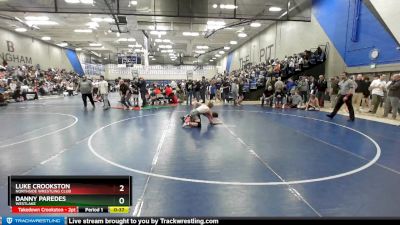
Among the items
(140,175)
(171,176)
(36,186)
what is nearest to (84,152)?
(140,175)

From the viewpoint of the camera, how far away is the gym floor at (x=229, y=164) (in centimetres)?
339

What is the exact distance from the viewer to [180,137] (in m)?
7.34

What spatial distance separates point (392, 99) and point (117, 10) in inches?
537

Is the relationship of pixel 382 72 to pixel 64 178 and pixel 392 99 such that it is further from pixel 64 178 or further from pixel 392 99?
pixel 64 178

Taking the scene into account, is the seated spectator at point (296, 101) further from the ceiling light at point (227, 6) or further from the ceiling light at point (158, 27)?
the ceiling light at point (158, 27)

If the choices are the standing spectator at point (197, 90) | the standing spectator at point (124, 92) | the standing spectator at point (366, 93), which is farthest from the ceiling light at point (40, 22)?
the standing spectator at point (366, 93)

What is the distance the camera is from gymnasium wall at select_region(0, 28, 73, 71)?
1056 inches

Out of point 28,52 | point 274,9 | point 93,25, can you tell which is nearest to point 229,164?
point 274,9

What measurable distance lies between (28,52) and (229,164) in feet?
108

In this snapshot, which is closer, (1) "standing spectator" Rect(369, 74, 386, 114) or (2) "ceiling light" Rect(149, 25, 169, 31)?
(1) "standing spectator" Rect(369, 74, 386, 114)

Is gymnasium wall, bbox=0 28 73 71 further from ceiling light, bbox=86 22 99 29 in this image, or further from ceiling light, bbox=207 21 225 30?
ceiling light, bbox=207 21 225 30

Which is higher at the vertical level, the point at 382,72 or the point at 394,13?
the point at 394,13

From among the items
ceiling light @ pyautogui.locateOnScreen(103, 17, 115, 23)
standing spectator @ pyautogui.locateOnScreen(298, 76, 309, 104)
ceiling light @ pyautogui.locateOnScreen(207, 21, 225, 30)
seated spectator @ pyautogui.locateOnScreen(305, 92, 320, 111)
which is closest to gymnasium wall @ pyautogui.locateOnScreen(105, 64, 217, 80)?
ceiling light @ pyautogui.locateOnScreen(207, 21, 225, 30)

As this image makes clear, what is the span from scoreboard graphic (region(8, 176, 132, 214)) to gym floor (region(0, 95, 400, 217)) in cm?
124
